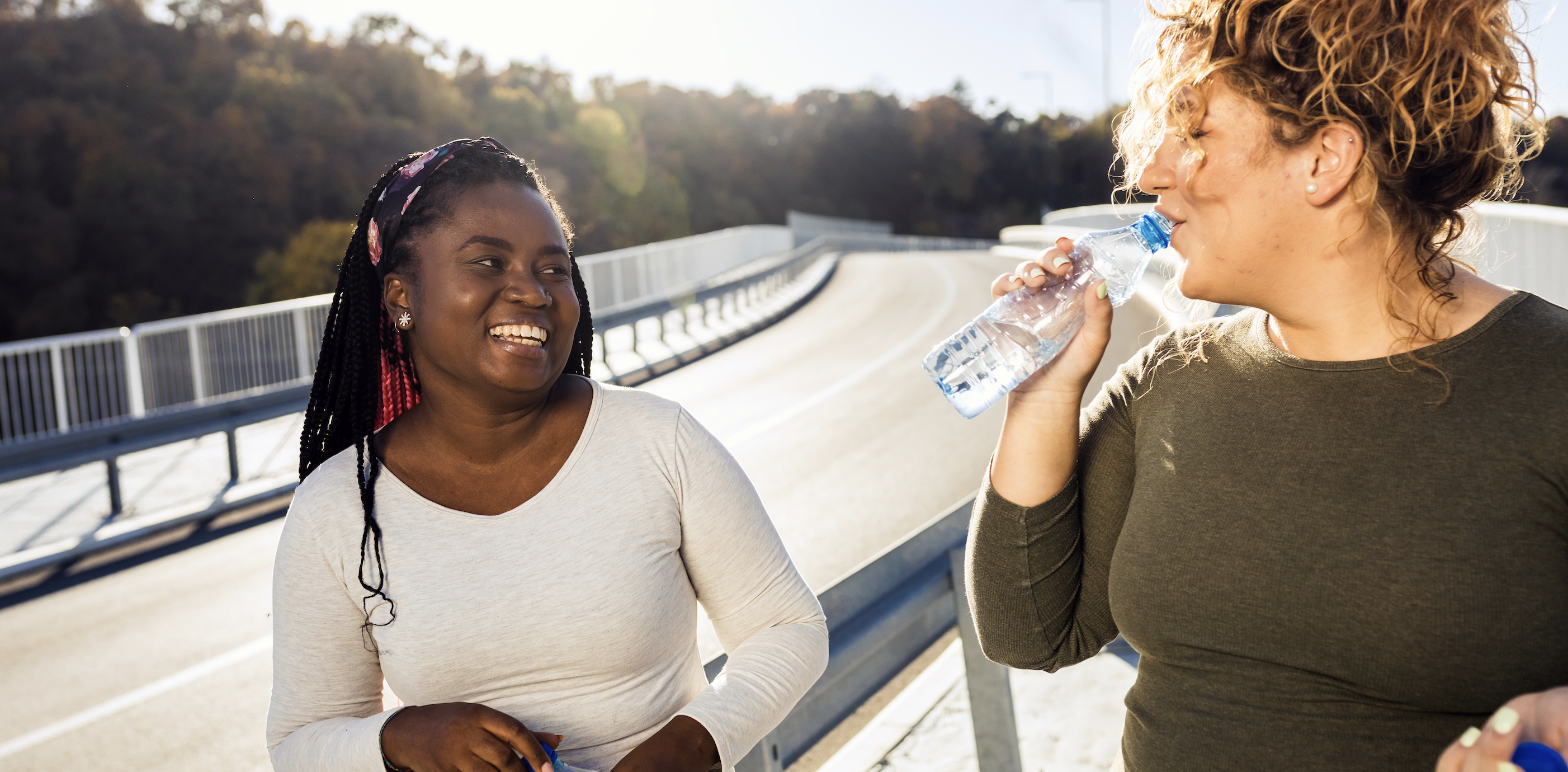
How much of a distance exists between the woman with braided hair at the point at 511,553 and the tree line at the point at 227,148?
83.8ft

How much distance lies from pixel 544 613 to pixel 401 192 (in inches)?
35.2

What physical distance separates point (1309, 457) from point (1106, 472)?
0.41 m

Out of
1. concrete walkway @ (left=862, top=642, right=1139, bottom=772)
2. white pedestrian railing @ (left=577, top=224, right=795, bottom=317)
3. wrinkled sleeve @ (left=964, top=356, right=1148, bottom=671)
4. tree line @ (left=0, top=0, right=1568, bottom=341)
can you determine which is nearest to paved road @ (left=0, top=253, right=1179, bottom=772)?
concrete walkway @ (left=862, top=642, right=1139, bottom=772)

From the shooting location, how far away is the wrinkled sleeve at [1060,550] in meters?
2.10

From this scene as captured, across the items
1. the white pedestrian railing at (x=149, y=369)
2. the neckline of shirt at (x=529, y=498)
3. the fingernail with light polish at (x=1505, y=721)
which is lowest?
the white pedestrian railing at (x=149, y=369)

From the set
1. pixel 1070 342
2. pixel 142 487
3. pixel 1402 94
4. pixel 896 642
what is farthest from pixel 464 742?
pixel 142 487

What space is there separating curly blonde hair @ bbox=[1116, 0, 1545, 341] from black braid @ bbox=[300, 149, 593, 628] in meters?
1.33

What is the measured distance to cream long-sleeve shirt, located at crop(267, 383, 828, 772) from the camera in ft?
6.92

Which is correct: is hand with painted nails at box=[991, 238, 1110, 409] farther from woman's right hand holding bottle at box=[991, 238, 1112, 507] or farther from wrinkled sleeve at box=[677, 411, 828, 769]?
wrinkled sleeve at box=[677, 411, 828, 769]

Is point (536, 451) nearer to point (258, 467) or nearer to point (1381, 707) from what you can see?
point (1381, 707)

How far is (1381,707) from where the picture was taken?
1707 millimetres

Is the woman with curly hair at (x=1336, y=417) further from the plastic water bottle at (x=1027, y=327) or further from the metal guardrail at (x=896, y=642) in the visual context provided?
the metal guardrail at (x=896, y=642)

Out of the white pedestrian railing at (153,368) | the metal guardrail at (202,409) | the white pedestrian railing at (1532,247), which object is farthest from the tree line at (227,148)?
the white pedestrian railing at (1532,247)

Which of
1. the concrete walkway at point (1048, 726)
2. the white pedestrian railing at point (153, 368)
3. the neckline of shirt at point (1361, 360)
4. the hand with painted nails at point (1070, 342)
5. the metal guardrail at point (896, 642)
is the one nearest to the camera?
the neckline of shirt at point (1361, 360)
